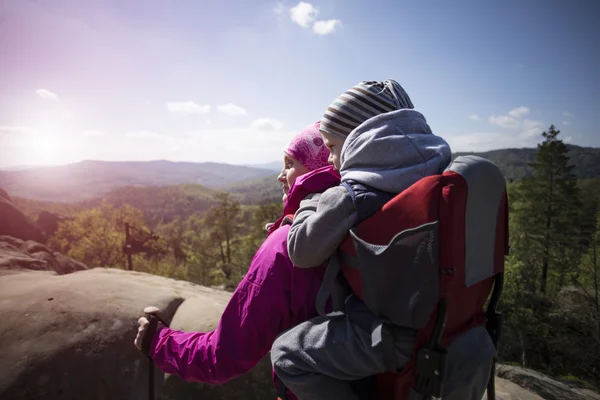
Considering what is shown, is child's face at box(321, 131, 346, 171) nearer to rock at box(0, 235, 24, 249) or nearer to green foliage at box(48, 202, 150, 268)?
rock at box(0, 235, 24, 249)

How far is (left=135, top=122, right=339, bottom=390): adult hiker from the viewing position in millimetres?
1593

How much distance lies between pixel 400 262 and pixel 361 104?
35.8 inches

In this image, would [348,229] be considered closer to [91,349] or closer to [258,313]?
[258,313]

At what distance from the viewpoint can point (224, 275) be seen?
104ft

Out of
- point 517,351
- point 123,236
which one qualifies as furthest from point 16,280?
point 517,351

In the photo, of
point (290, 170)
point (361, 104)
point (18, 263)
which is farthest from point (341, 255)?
point (18, 263)

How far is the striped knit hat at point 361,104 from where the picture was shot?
168 centimetres

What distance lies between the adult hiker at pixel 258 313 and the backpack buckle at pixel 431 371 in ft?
1.85

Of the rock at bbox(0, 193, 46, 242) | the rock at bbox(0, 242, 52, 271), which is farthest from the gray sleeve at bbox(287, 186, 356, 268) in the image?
the rock at bbox(0, 193, 46, 242)

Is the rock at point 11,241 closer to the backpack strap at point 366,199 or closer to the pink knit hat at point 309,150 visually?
the pink knit hat at point 309,150

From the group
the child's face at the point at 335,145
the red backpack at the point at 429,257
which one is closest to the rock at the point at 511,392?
the red backpack at the point at 429,257

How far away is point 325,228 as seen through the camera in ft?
4.50

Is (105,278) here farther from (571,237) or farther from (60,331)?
(571,237)

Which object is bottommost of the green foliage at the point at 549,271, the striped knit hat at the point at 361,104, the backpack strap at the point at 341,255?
the green foliage at the point at 549,271
